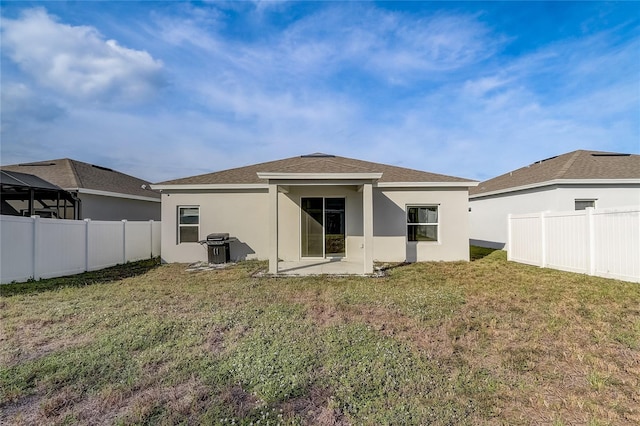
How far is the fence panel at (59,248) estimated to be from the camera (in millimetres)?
8172

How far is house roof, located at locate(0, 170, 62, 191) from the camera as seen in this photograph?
11461 mm

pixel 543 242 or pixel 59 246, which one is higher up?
pixel 59 246

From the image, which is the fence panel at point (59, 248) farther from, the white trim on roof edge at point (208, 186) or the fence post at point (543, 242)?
the fence post at point (543, 242)

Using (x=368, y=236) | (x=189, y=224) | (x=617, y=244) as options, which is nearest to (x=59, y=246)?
(x=189, y=224)

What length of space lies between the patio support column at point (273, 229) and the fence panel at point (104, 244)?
5976 mm

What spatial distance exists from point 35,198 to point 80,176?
2007mm

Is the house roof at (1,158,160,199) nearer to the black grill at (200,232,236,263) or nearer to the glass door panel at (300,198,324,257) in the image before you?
the black grill at (200,232,236,263)

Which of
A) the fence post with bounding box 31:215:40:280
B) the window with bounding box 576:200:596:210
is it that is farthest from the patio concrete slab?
the window with bounding box 576:200:596:210

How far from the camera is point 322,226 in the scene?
1138cm

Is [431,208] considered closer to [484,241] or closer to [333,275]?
[333,275]

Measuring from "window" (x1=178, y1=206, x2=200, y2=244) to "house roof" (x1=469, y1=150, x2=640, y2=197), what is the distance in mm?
Answer: 14692

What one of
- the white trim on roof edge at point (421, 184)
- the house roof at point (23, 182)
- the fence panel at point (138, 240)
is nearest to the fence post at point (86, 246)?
the fence panel at point (138, 240)

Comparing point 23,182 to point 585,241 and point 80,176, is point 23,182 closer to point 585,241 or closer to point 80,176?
point 80,176

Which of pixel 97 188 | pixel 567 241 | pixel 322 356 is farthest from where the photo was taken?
pixel 97 188
